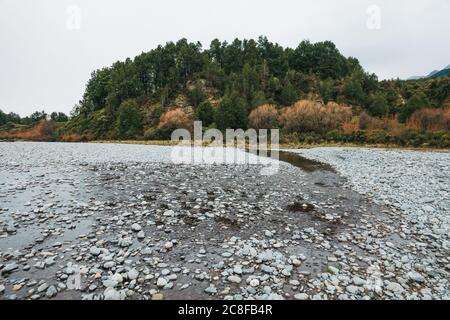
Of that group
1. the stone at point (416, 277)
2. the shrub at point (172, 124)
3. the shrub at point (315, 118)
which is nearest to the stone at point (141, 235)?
the stone at point (416, 277)

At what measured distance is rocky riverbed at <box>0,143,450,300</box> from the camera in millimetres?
5254

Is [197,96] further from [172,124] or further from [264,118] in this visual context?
[264,118]

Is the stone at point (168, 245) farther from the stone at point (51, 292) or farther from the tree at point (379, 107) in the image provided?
the tree at point (379, 107)

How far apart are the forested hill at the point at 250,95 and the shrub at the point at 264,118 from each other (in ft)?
0.75

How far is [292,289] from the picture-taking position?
17.3 feet

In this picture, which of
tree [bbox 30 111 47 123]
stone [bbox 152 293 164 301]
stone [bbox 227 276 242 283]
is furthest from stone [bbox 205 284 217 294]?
tree [bbox 30 111 47 123]

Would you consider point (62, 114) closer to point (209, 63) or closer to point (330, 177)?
point (209, 63)

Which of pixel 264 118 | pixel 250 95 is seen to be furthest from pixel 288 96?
pixel 264 118

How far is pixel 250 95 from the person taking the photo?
8006 cm

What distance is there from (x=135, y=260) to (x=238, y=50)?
112295mm

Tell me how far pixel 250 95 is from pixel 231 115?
21.1 meters

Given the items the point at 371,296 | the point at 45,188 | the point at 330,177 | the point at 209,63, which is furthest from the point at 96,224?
the point at 209,63

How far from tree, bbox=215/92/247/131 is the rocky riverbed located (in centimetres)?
4923

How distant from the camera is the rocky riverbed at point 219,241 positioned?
5.25m
